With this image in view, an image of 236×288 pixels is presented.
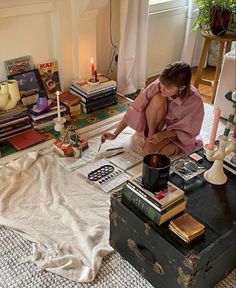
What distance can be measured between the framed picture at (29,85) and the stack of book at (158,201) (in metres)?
1.32

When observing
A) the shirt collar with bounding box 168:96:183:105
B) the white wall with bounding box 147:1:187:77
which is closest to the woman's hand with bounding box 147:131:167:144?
the shirt collar with bounding box 168:96:183:105

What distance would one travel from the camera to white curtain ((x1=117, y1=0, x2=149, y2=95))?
2520mm

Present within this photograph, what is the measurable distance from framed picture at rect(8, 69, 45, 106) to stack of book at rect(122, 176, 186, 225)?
1321mm

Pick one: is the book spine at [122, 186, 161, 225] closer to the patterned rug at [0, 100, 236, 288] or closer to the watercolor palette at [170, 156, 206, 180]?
the watercolor palette at [170, 156, 206, 180]

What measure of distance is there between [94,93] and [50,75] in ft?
1.04

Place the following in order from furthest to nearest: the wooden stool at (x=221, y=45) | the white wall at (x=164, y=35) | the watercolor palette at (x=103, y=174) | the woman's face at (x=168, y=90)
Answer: the white wall at (x=164, y=35) < the wooden stool at (x=221, y=45) < the watercolor palette at (x=103, y=174) < the woman's face at (x=168, y=90)

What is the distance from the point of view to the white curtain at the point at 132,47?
2.52 m

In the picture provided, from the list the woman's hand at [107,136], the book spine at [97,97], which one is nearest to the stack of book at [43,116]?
the book spine at [97,97]

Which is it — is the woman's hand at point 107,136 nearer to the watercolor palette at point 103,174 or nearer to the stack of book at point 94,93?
the watercolor palette at point 103,174

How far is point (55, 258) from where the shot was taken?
4.72ft

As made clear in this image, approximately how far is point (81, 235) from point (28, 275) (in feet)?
0.86

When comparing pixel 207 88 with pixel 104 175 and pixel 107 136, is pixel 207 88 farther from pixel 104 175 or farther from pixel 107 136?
pixel 104 175

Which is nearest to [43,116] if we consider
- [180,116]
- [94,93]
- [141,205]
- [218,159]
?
[94,93]

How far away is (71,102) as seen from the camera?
236 cm
